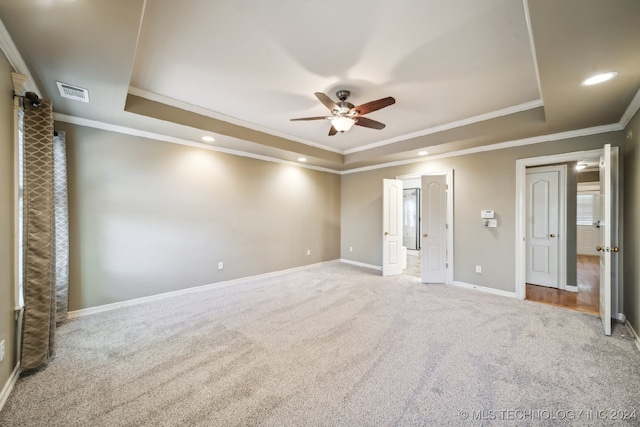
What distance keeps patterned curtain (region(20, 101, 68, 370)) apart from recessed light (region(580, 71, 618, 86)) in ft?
15.8

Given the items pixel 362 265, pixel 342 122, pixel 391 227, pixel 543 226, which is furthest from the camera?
pixel 362 265

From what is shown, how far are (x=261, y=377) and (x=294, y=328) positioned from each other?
86 centimetres

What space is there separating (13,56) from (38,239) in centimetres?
146

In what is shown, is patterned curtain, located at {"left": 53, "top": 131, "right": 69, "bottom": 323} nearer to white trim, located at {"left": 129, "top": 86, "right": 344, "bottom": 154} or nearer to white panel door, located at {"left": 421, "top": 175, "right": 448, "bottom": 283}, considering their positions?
white trim, located at {"left": 129, "top": 86, "right": 344, "bottom": 154}

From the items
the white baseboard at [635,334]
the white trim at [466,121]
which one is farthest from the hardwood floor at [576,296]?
the white trim at [466,121]

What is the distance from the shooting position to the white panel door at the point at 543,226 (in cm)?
434

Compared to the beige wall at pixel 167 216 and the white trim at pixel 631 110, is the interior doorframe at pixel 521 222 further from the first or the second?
the beige wall at pixel 167 216

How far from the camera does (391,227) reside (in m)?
5.34

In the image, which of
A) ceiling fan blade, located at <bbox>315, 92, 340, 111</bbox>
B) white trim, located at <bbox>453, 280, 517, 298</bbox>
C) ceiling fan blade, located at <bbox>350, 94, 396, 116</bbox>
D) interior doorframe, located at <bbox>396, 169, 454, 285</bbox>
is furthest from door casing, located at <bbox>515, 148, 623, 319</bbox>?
ceiling fan blade, located at <bbox>315, 92, 340, 111</bbox>

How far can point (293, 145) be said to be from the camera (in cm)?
471

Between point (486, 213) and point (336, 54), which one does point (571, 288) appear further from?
point (336, 54)

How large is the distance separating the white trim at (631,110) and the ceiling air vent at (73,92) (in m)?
5.44

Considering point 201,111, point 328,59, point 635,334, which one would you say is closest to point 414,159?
point 328,59

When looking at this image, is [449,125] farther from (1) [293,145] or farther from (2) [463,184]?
(1) [293,145]
